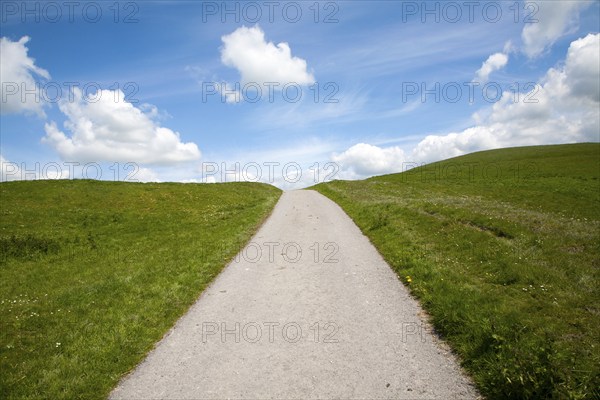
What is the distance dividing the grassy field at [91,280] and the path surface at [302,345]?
3.15ft

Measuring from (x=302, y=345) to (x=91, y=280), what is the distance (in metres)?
11.2

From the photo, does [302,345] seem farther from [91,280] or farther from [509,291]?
[91,280]

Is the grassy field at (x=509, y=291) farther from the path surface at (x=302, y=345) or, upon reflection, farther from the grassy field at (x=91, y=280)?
the grassy field at (x=91, y=280)

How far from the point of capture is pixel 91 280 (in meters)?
14.6

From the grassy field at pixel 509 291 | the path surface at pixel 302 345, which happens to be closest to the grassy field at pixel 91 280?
the path surface at pixel 302 345

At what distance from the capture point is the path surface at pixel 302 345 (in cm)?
653

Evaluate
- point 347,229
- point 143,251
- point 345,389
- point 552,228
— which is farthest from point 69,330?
point 552,228

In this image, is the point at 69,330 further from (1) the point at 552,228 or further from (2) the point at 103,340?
(1) the point at 552,228

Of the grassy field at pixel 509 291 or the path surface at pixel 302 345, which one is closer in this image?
the grassy field at pixel 509 291

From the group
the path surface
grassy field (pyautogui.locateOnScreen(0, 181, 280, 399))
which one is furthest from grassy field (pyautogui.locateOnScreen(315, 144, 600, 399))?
grassy field (pyautogui.locateOnScreen(0, 181, 280, 399))

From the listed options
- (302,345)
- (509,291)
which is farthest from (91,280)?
(509,291)

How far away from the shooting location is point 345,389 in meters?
6.39

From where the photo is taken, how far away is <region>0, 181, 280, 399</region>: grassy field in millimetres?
7529

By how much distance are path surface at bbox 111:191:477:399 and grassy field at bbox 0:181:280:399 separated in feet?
3.15
